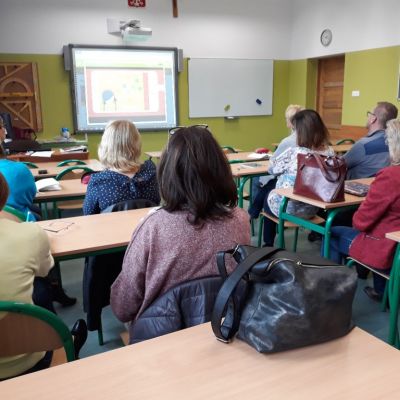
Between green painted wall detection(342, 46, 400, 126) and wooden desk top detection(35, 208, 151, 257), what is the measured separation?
5378mm

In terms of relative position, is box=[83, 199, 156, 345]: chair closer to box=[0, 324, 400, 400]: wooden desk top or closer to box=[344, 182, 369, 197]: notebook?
box=[0, 324, 400, 400]: wooden desk top

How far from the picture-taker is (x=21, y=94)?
253 inches

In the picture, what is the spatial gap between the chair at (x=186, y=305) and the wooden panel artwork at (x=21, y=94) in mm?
6164

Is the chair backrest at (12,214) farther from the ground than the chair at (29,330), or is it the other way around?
the chair backrest at (12,214)

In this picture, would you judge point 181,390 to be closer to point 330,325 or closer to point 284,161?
point 330,325

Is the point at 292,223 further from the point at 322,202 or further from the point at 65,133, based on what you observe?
the point at 65,133

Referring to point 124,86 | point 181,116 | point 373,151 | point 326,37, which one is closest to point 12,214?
point 373,151

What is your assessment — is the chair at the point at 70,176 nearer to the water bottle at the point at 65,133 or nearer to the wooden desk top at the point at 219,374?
the wooden desk top at the point at 219,374

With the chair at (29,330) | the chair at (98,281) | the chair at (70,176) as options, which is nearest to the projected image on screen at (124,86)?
the chair at (70,176)

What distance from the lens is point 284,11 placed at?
789 centimetres

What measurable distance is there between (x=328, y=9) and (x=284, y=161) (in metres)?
5.08

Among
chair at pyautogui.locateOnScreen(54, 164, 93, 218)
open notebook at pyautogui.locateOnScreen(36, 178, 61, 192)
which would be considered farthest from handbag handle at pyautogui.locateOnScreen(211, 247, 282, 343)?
chair at pyautogui.locateOnScreen(54, 164, 93, 218)

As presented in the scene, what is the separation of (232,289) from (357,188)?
6.98ft

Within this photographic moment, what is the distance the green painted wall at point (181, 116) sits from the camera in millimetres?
6578
